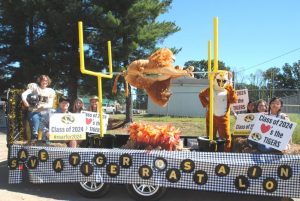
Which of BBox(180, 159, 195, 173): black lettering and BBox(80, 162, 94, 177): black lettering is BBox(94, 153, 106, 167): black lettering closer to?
BBox(80, 162, 94, 177): black lettering

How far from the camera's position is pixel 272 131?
6047mm

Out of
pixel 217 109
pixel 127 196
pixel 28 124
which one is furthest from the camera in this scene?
pixel 28 124

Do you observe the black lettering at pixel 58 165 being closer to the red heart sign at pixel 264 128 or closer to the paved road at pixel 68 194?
the paved road at pixel 68 194

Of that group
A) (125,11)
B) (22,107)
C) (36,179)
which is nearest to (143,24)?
(125,11)

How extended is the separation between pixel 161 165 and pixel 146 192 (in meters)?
0.52

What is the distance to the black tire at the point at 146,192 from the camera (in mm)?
6312

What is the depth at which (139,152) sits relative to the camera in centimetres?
629

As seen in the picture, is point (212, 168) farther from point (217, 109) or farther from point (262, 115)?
point (217, 109)

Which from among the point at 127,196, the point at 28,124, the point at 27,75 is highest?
the point at 27,75

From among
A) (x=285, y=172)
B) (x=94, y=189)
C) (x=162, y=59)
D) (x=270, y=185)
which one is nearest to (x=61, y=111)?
(x=94, y=189)

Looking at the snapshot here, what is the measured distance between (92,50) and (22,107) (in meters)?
12.3

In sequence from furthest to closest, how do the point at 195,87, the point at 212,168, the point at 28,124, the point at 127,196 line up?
the point at 195,87, the point at 28,124, the point at 127,196, the point at 212,168

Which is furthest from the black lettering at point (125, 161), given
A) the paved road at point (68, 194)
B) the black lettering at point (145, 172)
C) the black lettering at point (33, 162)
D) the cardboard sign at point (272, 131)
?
the cardboard sign at point (272, 131)

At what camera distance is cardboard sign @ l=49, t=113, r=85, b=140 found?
700 cm
